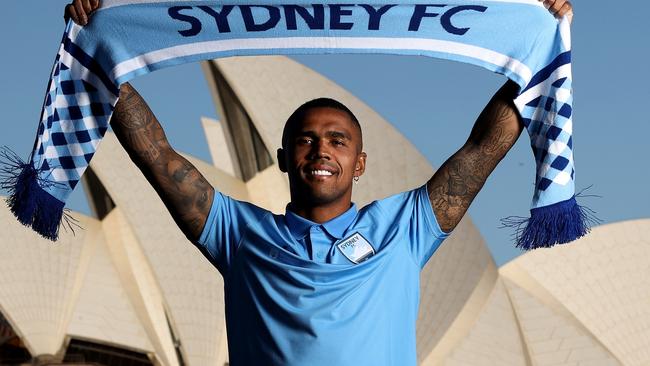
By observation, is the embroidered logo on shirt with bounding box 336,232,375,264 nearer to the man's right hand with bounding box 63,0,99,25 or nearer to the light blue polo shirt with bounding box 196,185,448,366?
the light blue polo shirt with bounding box 196,185,448,366

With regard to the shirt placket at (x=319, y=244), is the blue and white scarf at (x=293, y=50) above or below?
above

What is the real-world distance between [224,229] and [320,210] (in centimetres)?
19

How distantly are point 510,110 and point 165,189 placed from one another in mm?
744

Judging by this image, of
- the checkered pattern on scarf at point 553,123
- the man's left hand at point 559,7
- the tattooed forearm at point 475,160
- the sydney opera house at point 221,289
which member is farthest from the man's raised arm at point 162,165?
the sydney opera house at point 221,289

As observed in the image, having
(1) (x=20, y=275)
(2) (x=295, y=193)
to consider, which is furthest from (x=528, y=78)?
(1) (x=20, y=275)

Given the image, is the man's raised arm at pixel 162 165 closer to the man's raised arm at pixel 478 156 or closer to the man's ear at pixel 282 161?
the man's ear at pixel 282 161

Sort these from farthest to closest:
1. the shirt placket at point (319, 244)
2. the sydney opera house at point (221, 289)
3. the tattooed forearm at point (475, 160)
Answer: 1. the sydney opera house at point (221, 289)
2. the tattooed forearm at point (475, 160)
3. the shirt placket at point (319, 244)

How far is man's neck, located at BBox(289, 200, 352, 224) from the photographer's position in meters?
2.23

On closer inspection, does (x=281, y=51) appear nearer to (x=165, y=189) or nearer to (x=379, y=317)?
(x=165, y=189)

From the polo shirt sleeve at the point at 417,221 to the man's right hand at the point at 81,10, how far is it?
29.2 inches

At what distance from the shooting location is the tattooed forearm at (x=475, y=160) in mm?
2279

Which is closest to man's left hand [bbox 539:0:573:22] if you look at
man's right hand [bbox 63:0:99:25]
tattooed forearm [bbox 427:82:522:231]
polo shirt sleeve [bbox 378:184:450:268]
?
tattooed forearm [bbox 427:82:522:231]

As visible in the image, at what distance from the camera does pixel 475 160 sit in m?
2.34

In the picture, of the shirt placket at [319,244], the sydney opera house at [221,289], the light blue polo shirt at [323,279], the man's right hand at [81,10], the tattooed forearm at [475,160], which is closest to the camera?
the light blue polo shirt at [323,279]
